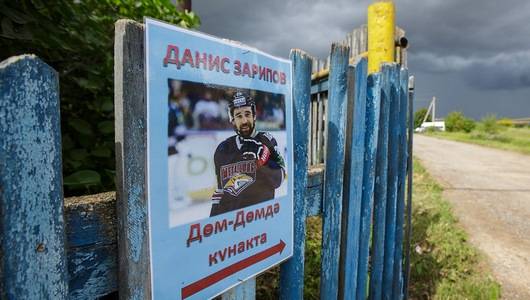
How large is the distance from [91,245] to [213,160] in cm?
38

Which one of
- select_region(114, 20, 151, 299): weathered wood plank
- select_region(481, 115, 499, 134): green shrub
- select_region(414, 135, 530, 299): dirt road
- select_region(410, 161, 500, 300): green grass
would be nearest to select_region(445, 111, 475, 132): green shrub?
select_region(481, 115, 499, 134): green shrub

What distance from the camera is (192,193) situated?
3.22 ft

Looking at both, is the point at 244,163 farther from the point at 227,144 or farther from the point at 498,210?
the point at 498,210

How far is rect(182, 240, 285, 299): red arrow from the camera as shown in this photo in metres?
1.02

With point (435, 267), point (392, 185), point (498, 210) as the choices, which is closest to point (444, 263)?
point (435, 267)

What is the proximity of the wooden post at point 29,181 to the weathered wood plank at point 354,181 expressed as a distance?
122 centimetres

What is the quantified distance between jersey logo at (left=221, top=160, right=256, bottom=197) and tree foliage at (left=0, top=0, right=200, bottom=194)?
52 cm

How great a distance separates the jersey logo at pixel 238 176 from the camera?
1086 millimetres

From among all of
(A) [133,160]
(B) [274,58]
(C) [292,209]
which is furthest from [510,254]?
(A) [133,160]

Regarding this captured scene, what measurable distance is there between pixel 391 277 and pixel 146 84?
1997 mm

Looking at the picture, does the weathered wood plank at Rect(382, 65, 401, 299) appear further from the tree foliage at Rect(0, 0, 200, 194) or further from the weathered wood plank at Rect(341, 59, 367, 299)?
the tree foliage at Rect(0, 0, 200, 194)

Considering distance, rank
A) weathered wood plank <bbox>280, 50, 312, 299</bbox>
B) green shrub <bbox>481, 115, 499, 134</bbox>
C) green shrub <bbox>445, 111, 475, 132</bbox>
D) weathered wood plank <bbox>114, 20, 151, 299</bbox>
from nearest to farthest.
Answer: weathered wood plank <bbox>114, 20, 151, 299</bbox> < weathered wood plank <bbox>280, 50, 312, 299</bbox> < green shrub <bbox>481, 115, 499, 134</bbox> < green shrub <bbox>445, 111, 475, 132</bbox>

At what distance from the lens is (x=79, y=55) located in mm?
2021

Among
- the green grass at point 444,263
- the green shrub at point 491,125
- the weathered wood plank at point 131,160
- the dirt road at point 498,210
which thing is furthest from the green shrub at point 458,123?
the weathered wood plank at point 131,160
